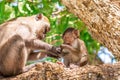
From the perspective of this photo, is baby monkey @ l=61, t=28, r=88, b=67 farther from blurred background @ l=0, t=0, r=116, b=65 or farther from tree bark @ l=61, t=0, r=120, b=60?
tree bark @ l=61, t=0, r=120, b=60

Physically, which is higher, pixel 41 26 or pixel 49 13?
pixel 41 26

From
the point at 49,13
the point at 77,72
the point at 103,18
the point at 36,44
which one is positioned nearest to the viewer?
the point at 77,72

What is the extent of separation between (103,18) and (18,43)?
1.08m

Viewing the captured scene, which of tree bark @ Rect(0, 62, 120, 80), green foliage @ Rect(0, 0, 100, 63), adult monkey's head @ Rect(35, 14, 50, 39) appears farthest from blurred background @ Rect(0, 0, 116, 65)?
tree bark @ Rect(0, 62, 120, 80)

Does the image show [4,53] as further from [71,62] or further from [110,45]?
[71,62]

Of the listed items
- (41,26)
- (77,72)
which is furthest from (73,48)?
(77,72)

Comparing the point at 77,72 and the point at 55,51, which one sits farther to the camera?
the point at 55,51

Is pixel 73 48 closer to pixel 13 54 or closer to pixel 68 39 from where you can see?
pixel 68 39

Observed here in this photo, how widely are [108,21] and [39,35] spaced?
1.31m

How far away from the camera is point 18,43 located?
4.75 m

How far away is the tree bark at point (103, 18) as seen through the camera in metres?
4.57

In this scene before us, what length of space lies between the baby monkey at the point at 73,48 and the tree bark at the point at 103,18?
5.89ft

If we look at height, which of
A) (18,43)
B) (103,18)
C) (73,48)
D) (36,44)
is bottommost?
(73,48)

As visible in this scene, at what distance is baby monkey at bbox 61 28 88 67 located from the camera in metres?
6.75
